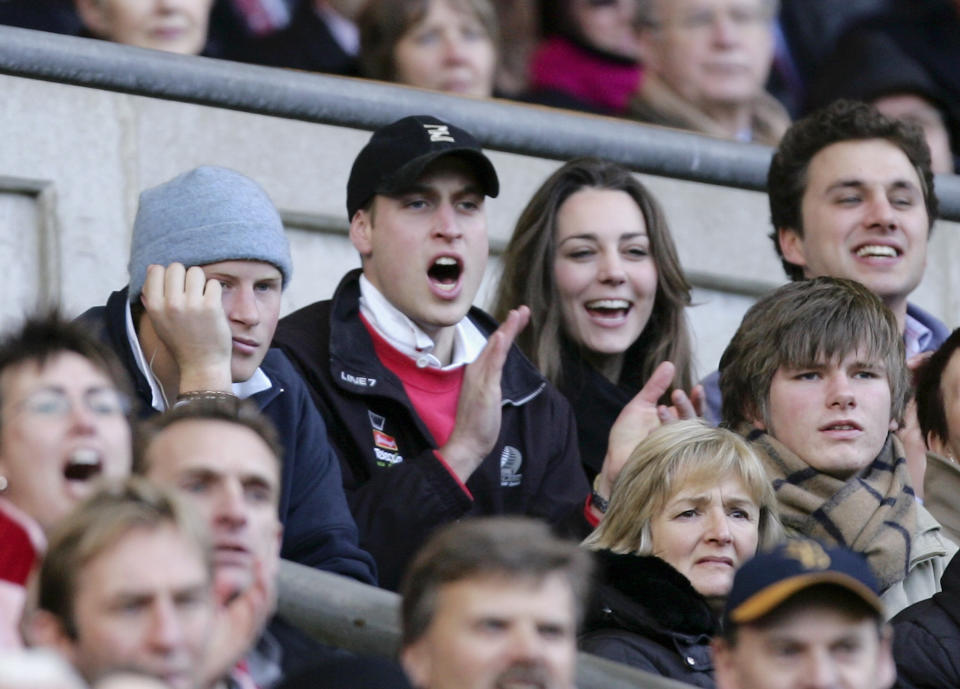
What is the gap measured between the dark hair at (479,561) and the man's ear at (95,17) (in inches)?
153

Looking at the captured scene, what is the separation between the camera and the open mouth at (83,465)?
16.2 ft

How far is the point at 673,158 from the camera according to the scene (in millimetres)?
9180

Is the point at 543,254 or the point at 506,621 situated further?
the point at 543,254

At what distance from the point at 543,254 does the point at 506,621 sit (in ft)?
10.3

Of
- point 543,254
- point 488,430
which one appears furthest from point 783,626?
point 543,254

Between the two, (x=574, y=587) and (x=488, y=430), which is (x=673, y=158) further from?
(x=574, y=587)

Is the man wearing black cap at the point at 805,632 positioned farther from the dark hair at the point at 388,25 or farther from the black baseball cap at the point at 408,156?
the dark hair at the point at 388,25

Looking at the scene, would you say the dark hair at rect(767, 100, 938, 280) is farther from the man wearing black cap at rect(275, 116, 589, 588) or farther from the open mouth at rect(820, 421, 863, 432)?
the open mouth at rect(820, 421, 863, 432)

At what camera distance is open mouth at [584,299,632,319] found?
756 cm

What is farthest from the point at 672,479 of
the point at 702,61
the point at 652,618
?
the point at 702,61

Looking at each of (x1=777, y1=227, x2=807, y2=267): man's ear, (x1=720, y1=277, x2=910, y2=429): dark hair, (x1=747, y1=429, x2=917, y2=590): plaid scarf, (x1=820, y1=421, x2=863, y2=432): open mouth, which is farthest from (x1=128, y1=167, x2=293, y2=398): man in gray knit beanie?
(x1=777, y1=227, x2=807, y2=267): man's ear

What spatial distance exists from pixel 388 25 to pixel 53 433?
382 cm

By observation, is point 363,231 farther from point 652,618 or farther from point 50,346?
point 50,346

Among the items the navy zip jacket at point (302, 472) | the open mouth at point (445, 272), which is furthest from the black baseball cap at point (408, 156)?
the navy zip jacket at point (302, 472)
